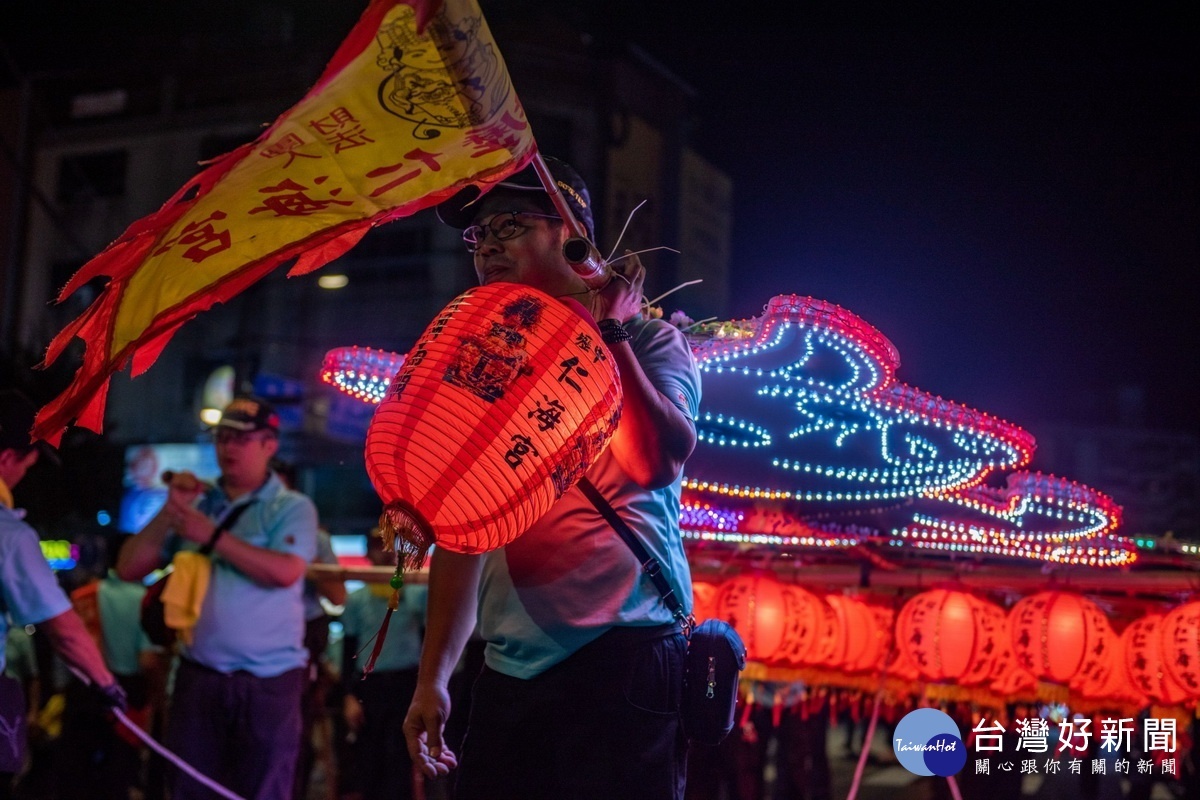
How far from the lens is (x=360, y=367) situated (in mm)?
5477

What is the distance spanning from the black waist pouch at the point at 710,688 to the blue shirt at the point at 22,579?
3.13 metres

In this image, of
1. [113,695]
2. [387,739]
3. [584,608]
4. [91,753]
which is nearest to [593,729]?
[584,608]

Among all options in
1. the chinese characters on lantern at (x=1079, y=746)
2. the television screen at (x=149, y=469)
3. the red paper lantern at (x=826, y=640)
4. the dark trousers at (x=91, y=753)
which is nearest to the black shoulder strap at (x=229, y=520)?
the dark trousers at (x=91, y=753)

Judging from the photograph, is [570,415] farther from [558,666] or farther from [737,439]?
[737,439]

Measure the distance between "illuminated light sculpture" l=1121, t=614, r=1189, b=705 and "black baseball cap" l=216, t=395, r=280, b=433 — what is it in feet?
16.8

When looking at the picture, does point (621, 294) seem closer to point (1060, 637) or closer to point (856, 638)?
point (1060, 637)

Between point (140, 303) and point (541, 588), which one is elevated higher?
point (140, 303)

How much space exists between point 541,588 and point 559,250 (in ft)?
2.81

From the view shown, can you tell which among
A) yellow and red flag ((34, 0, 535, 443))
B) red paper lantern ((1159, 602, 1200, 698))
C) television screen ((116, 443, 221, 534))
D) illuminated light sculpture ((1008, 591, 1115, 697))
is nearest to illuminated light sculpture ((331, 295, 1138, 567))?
illuminated light sculpture ((1008, 591, 1115, 697))

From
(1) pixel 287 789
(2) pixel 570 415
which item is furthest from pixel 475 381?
(1) pixel 287 789

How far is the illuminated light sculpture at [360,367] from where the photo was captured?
5.46 m

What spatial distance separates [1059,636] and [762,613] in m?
1.77

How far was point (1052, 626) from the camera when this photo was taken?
6645 millimetres

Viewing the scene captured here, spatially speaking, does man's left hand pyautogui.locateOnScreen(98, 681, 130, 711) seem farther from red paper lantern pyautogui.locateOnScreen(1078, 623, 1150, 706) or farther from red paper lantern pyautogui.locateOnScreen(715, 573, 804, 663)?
red paper lantern pyautogui.locateOnScreen(1078, 623, 1150, 706)
